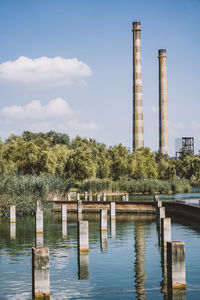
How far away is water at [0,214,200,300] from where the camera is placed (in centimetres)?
1169

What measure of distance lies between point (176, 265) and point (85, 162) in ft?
146

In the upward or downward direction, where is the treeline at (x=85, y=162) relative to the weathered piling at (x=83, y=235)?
upward

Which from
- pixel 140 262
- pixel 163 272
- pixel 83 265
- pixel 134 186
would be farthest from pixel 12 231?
pixel 134 186

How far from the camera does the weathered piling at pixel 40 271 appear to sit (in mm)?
9953

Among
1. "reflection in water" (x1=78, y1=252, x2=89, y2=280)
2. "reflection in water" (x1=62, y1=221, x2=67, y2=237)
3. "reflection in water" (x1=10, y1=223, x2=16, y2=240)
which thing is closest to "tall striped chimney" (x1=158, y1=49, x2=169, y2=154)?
"reflection in water" (x1=62, y1=221, x2=67, y2=237)

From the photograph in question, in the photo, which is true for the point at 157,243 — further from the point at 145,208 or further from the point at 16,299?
the point at 145,208

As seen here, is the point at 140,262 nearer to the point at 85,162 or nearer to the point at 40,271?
the point at 40,271

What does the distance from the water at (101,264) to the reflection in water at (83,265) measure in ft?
0.10

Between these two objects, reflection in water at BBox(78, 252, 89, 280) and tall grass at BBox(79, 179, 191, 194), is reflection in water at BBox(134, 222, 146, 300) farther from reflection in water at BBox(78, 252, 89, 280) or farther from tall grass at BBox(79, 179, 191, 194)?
tall grass at BBox(79, 179, 191, 194)

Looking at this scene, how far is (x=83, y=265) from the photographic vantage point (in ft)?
48.5

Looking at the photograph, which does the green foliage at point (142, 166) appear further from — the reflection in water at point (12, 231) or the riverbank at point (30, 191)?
the reflection in water at point (12, 231)

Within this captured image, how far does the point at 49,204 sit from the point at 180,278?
20.6 metres

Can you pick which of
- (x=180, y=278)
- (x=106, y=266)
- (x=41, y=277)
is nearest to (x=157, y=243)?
(x=106, y=266)

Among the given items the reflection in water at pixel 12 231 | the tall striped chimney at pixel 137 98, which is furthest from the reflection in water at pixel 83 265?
the tall striped chimney at pixel 137 98
